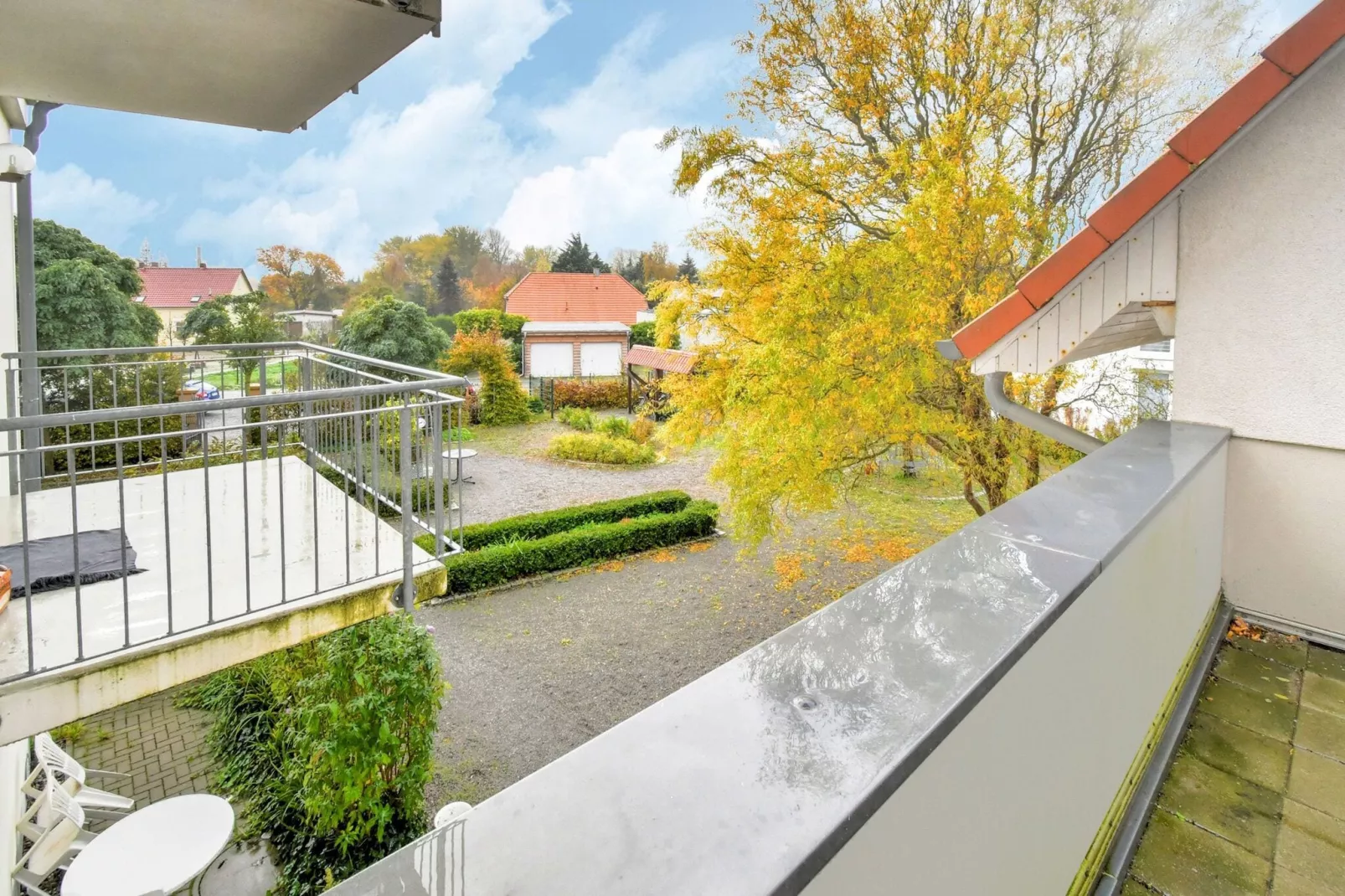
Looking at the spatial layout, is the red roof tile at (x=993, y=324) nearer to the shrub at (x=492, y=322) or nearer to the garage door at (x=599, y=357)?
the shrub at (x=492, y=322)

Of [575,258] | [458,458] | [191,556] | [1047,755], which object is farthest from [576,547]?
[575,258]

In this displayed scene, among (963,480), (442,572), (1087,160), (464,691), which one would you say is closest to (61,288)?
(464,691)

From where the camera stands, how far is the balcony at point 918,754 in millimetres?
546

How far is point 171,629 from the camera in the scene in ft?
8.87

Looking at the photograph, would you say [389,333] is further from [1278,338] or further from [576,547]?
[1278,338]

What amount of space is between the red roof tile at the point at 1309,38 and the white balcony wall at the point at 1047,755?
4.30 ft

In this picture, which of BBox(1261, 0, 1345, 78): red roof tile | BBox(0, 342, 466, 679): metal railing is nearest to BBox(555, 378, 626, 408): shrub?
BBox(0, 342, 466, 679): metal railing

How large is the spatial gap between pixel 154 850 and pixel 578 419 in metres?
13.9

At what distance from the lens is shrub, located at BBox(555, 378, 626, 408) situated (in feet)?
62.0

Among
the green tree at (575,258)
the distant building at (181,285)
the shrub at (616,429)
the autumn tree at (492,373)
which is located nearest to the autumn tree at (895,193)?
the shrub at (616,429)

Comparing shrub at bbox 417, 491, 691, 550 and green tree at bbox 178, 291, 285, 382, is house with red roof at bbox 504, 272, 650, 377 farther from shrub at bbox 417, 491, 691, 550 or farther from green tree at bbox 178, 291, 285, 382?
shrub at bbox 417, 491, 691, 550

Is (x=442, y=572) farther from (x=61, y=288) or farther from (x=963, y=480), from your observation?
(x=61, y=288)

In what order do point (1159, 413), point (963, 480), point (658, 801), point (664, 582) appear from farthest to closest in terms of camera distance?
point (664, 582) → point (963, 480) → point (1159, 413) → point (658, 801)

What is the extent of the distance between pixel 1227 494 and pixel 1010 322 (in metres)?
0.98
